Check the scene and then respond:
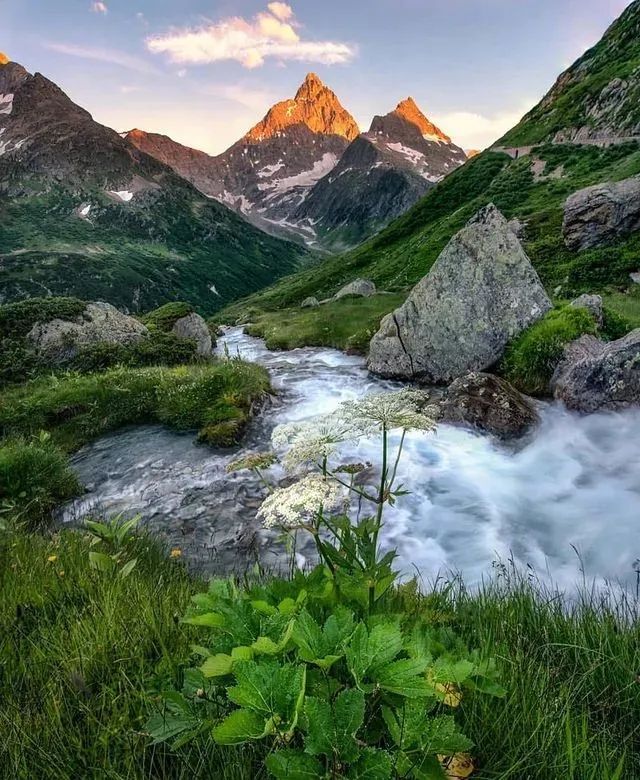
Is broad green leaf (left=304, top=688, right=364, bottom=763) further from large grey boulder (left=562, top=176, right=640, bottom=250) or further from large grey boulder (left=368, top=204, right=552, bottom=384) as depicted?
large grey boulder (left=562, top=176, right=640, bottom=250)

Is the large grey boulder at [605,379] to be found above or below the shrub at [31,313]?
below

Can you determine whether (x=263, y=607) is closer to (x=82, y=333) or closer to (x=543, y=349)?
(x=543, y=349)

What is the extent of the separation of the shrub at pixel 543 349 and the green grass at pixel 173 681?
1241 centimetres

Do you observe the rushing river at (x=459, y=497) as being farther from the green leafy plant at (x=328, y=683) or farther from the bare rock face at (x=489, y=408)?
the green leafy plant at (x=328, y=683)

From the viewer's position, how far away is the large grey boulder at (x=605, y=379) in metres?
12.6

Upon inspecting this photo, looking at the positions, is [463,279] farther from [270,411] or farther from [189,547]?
[189,547]

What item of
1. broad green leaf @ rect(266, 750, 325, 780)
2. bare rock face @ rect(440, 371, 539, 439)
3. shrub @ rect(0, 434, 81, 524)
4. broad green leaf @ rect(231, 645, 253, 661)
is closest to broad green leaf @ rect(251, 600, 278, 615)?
broad green leaf @ rect(231, 645, 253, 661)

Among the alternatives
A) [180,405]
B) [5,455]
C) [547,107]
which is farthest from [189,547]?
[547,107]

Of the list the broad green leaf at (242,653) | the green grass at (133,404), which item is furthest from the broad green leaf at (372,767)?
the green grass at (133,404)

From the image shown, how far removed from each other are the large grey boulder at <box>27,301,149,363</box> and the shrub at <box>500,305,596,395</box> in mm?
16477

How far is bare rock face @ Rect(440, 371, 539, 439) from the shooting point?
12617mm

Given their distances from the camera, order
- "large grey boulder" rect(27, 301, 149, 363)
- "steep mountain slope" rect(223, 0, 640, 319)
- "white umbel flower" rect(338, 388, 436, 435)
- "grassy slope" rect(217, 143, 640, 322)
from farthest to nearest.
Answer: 1. "steep mountain slope" rect(223, 0, 640, 319)
2. "grassy slope" rect(217, 143, 640, 322)
3. "large grey boulder" rect(27, 301, 149, 363)
4. "white umbel flower" rect(338, 388, 436, 435)

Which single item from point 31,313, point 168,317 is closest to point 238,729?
point 31,313

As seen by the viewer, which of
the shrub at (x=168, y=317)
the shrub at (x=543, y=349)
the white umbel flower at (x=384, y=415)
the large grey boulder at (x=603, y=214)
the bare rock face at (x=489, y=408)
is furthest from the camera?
the large grey boulder at (x=603, y=214)
